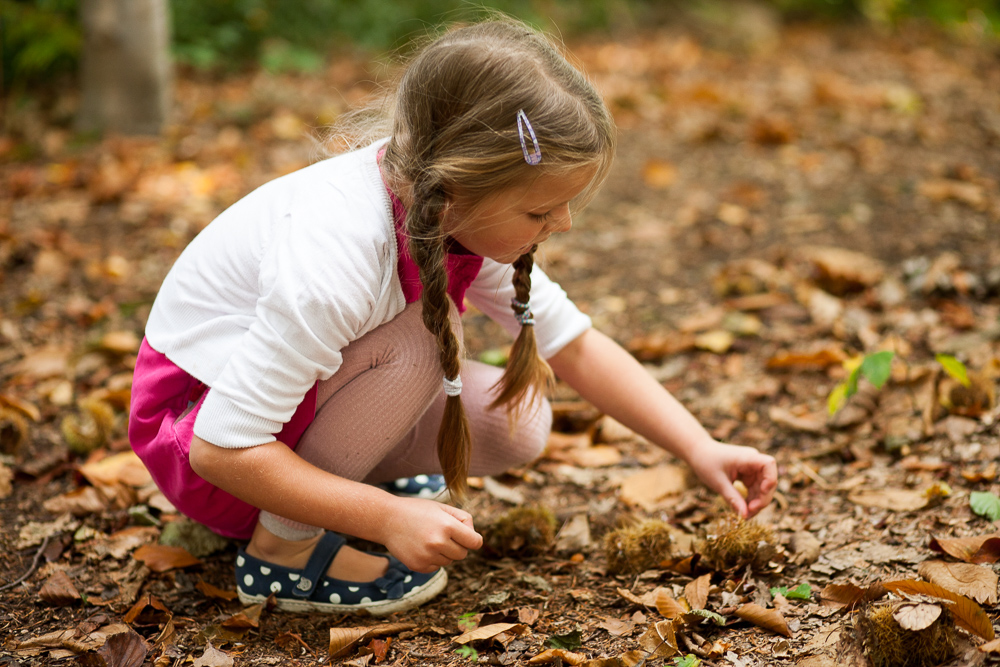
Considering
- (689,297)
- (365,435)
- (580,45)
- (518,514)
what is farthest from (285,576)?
(580,45)

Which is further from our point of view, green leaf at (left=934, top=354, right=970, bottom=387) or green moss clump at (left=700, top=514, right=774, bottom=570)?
green leaf at (left=934, top=354, right=970, bottom=387)

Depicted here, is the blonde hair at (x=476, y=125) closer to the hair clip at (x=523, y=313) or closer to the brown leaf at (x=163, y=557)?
the hair clip at (x=523, y=313)

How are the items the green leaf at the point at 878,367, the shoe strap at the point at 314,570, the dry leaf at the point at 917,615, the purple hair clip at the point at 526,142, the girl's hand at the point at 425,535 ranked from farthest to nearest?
the green leaf at the point at 878,367 < the shoe strap at the point at 314,570 < the girl's hand at the point at 425,535 < the purple hair clip at the point at 526,142 < the dry leaf at the point at 917,615

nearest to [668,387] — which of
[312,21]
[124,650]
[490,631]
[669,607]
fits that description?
[669,607]

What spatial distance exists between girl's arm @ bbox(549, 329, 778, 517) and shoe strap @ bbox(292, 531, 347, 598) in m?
0.57

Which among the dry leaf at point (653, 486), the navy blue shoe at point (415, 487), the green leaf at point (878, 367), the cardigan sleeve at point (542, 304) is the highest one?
the cardigan sleeve at point (542, 304)

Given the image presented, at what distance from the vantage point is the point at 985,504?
4.92 feet

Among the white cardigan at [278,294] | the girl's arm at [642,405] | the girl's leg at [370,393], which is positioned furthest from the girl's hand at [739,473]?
the white cardigan at [278,294]

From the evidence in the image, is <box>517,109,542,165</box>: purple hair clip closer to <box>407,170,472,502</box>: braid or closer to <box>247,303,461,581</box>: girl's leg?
<box>407,170,472,502</box>: braid

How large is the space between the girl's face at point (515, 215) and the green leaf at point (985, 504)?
91 cm

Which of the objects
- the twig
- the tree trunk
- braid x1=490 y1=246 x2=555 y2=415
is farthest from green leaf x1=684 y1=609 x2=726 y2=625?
the tree trunk

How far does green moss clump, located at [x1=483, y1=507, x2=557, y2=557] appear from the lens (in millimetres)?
1642

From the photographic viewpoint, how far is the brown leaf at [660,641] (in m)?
1.27

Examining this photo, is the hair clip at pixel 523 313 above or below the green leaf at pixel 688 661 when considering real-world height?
above
